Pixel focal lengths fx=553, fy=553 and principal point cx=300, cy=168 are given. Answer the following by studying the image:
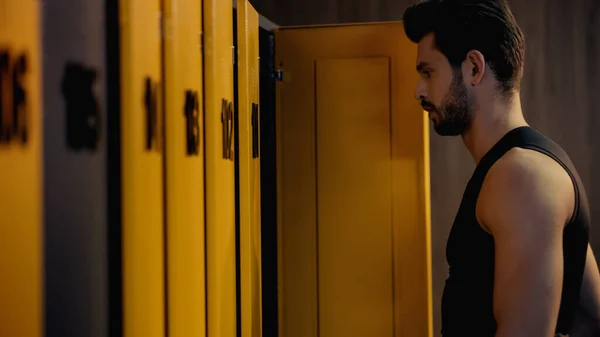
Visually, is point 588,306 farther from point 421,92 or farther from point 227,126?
point 227,126

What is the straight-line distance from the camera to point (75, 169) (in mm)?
670

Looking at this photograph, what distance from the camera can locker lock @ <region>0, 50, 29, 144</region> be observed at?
21.5 inches

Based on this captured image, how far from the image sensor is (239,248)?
136 centimetres

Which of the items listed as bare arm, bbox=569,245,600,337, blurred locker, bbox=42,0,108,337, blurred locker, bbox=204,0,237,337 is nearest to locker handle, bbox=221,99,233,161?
blurred locker, bbox=204,0,237,337

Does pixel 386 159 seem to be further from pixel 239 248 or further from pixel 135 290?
pixel 135 290

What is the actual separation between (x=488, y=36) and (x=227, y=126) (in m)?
0.63

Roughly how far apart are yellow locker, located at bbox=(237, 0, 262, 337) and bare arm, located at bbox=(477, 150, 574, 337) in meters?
0.59

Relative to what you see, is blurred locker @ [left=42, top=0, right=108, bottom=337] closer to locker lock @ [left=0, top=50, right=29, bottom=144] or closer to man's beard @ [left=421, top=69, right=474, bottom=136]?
locker lock @ [left=0, top=50, right=29, bottom=144]

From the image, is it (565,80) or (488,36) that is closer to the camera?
(488,36)

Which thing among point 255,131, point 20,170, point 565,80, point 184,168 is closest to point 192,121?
point 184,168


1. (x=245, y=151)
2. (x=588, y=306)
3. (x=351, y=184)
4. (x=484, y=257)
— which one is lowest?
(x=588, y=306)

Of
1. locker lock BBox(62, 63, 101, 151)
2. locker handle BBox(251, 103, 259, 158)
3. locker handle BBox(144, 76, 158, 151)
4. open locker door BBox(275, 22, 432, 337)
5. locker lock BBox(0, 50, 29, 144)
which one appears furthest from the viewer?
open locker door BBox(275, 22, 432, 337)

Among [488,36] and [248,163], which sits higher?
[488,36]

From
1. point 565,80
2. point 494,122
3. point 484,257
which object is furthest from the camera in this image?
point 565,80
